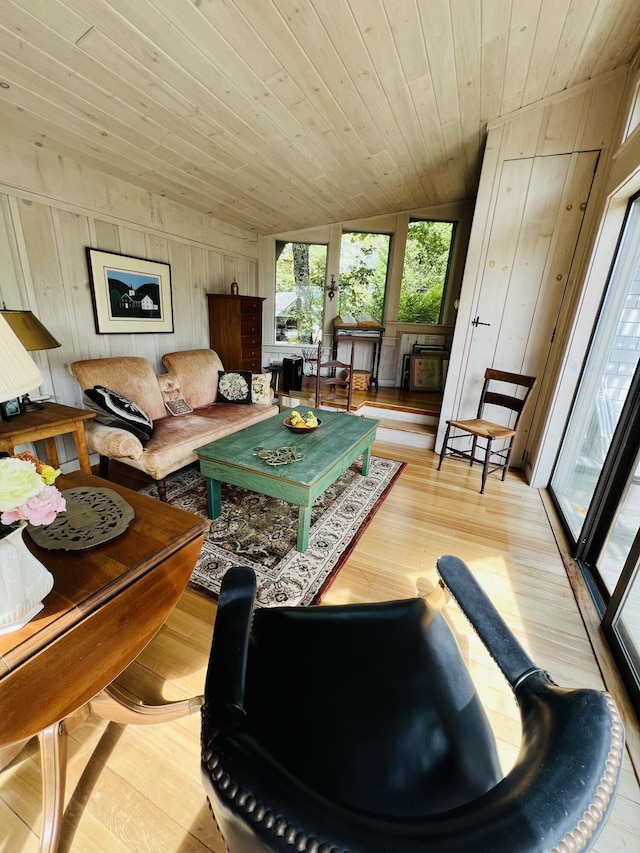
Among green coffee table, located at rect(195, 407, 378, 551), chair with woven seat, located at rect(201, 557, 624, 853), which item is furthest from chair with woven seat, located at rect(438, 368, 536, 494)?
chair with woven seat, located at rect(201, 557, 624, 853)

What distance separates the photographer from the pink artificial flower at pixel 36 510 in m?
0.69

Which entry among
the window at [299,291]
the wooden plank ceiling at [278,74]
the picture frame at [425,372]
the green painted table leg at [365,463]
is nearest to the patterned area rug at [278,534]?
the green painted table leg at [365,463]

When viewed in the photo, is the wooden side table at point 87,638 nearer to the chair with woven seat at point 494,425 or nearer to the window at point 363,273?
the chair with woven seat at point 494,425

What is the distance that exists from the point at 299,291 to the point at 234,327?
64.8 inches

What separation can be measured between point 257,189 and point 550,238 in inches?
107

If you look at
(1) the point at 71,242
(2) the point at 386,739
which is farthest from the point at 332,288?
(2) the point at 386,739

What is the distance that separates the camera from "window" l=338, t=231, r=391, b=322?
5.07 metres

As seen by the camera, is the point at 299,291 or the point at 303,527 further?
the point at 299,291

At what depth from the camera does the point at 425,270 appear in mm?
5059

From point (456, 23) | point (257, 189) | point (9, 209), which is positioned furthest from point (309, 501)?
point (257, 189)

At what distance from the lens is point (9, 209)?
2.30 m

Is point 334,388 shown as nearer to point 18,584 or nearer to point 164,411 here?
point 164,411

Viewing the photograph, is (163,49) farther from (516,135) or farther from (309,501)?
(516,135)

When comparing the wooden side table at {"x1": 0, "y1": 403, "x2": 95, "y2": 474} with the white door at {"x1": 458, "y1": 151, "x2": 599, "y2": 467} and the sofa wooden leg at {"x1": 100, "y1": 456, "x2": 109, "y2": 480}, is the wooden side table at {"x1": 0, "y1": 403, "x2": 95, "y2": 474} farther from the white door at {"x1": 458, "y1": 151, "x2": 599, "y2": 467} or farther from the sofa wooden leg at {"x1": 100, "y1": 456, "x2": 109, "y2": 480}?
the white door at {"x1": 458, "y1": 151, "x2": 599, "y2": 467}
